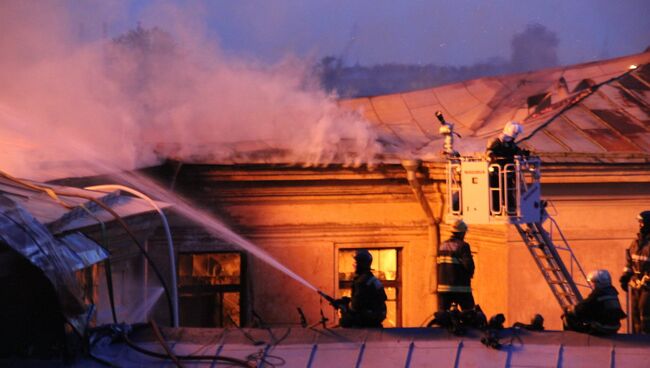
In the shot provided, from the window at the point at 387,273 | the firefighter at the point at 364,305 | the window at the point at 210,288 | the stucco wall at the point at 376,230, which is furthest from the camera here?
the window at the point at 387,273

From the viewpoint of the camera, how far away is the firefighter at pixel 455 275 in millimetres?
7988

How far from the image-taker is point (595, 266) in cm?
1165

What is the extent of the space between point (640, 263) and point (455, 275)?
234 centimetres

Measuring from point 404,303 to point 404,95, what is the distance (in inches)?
180

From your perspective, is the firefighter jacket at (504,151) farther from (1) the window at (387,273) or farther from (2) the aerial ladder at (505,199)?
(1) the window at (387,273)

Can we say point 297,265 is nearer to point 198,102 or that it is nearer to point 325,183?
point 325,183

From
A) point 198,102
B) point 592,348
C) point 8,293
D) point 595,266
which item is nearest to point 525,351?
point 592,348

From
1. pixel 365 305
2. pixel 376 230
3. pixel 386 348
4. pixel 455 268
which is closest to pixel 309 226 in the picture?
pixel 376 230

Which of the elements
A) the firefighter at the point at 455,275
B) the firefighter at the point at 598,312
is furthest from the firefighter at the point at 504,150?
the firefighter at the point at 598,312

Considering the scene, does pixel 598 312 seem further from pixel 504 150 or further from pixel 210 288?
pixel 210 288

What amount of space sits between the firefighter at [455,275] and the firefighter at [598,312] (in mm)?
1251

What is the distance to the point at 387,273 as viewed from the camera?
42.3 ft

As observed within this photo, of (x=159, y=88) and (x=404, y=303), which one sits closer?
(x=404, y=303)

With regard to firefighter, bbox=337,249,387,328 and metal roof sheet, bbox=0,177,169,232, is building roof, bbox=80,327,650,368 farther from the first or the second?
metal roof sheet, bbox=0,177,169,232
